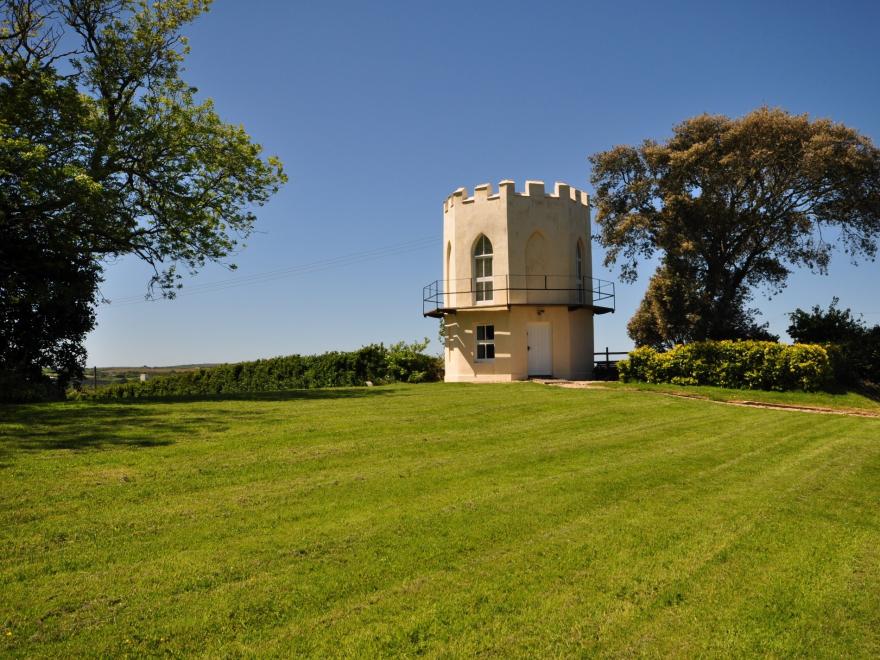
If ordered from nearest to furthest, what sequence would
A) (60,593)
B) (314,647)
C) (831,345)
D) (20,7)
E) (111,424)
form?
1. (314,647)
2. (60,593)
3. (111,424)
4. (20,7)
5. (831,345)

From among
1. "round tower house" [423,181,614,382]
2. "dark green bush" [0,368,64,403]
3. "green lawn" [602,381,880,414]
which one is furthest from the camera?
"round tower house" [423,181,614,382]

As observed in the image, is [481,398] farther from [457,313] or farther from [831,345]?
[831,345]

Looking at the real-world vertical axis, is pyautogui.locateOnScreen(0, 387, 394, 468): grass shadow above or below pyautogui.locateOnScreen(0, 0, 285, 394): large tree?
below

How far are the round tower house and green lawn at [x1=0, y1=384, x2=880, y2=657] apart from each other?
50.2 ft

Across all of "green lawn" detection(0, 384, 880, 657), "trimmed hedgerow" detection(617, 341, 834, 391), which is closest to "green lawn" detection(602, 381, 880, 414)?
"trimmed hedgerow" detection(617, 341, 834, 391)

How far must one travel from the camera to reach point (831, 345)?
2189 centimetres

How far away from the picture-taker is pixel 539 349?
83.8 ft

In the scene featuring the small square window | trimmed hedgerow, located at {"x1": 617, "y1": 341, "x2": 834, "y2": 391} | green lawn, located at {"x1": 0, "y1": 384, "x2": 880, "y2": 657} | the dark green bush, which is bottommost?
green lawn, located at {"x1": 0, "y1": 384, "x2": 880, "y2": 657}

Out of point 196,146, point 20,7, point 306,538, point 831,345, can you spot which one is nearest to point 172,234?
point 196,146

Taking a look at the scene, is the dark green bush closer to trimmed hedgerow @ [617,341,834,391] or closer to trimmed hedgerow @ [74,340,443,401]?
trimmed hedgerow @ [74,340,443,401]

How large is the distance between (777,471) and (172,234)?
703 inches

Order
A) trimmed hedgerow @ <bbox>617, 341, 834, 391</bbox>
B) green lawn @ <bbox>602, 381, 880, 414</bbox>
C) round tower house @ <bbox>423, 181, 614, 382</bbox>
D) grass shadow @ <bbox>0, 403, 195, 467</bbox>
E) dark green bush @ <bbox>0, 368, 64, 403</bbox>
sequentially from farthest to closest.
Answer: round tower house @ <bbox>423, 181, 614, 382</bbox>, trimmed hedgerow @ <bbox>617, 341, 834, 391</bbox>, green lawn @ <bbox>602, 381, 880, 414</bbox>, dark green bush @ <bbox>0, 368, 64, 403</bbox>, grass shadow @ <bbox>0, 403, 195, 467</bbox>

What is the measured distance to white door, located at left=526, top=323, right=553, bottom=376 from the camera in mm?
25453

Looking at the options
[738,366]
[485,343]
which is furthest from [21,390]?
[738,366]
